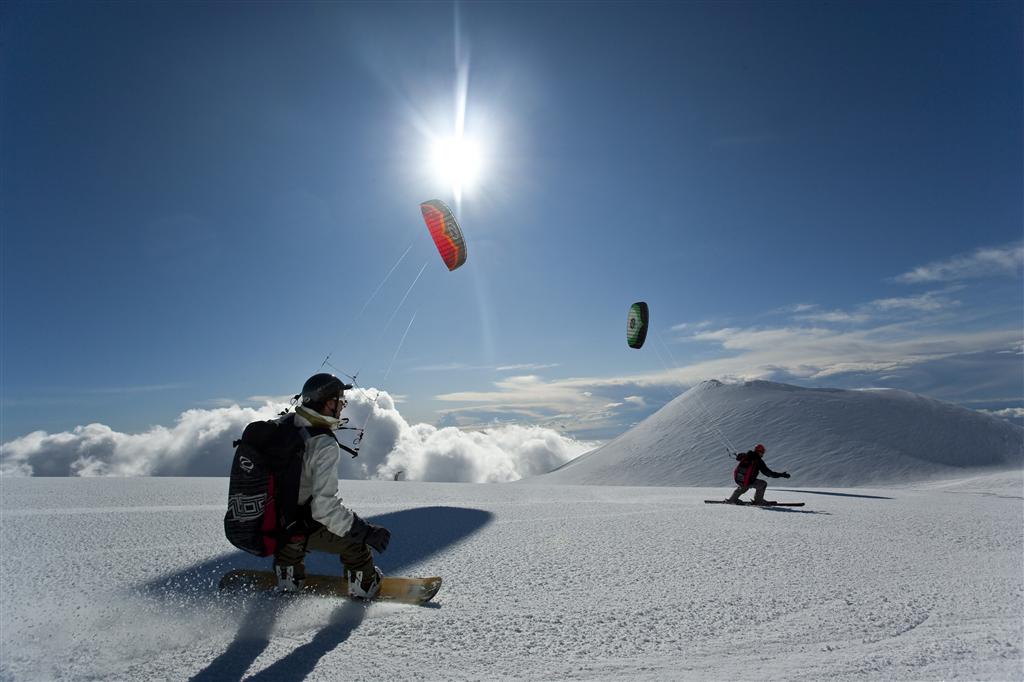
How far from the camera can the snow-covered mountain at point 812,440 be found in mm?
32312

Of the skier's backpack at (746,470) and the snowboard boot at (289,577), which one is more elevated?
the skier's backpack at (746,470)

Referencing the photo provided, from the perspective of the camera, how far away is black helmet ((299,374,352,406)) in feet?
16.2

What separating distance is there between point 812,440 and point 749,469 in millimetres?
25240

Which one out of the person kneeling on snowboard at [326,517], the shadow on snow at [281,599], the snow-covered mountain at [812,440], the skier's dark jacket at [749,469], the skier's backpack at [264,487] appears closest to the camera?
the shadow on snow at [281,599]

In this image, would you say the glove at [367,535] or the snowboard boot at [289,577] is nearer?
the glove at [367,535]

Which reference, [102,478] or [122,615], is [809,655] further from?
[102,478]

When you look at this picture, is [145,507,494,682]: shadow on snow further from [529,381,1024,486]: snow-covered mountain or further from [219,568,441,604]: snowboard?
[529,381,1024,486]: snow-covered mountain

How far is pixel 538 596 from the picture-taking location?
18.8ft

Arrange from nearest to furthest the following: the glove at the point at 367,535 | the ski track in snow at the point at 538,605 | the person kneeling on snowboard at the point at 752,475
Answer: the ski track in snow at the point at 538,605 < the glove at the point at 367,535 < the person kneeling on snowboard at the point at 752,475

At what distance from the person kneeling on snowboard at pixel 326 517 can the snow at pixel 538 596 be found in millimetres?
273

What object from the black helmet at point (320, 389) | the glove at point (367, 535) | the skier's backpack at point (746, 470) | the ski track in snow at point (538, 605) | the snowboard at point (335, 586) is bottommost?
the ski track in snow at point (538, 605)

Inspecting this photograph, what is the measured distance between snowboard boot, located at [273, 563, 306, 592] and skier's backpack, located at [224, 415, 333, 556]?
77cm

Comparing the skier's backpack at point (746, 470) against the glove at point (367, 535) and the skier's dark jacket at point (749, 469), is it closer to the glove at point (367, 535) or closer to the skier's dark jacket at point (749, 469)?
the skier's dark jacket at point (749, 469)

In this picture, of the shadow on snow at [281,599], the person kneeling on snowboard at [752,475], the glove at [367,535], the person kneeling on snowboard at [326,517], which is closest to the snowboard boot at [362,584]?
the person kneeling on snowboard at [326,517]
